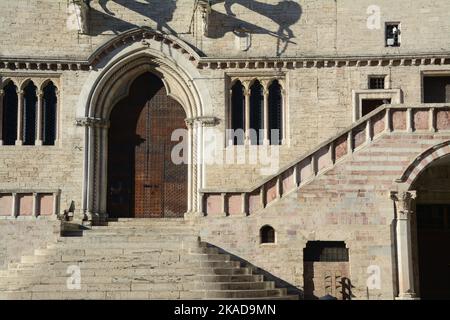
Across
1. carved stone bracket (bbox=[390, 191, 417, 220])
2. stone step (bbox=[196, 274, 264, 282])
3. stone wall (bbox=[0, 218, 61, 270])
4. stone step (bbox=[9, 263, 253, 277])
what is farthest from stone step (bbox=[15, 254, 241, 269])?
carved stone bracket (bbox=[390, 191, 417, 220])

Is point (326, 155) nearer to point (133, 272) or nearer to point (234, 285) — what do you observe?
point (234, 285)

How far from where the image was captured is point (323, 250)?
2161 centimetres

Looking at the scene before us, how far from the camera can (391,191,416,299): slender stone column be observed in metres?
21.1

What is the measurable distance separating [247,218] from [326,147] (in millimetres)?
3006

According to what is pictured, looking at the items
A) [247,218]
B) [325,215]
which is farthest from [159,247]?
[325,215]

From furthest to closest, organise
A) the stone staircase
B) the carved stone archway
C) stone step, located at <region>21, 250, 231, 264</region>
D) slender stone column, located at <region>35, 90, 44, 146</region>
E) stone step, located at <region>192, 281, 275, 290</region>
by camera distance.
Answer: slender stone column, located at <region>35, 90, 44, 146</region>, the carved stone archway, stone step, located at <region>21, 250, 231, 264</region>, stone step, located at <region>192, 281, 275, 290</region>, the stone staircase

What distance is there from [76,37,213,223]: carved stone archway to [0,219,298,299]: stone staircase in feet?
11.4

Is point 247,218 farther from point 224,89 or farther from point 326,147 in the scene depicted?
point 224,89

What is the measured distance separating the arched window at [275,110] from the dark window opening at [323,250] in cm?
527

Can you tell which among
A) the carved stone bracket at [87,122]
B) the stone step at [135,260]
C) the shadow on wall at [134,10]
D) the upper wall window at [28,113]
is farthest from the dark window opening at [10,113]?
the stone step at [135,260]

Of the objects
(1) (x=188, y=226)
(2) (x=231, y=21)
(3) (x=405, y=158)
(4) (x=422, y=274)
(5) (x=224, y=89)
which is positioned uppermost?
(2) (x=231, y=21)

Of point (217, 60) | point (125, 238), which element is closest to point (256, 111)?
point (217, 60)

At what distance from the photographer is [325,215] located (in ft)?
→ 70.5

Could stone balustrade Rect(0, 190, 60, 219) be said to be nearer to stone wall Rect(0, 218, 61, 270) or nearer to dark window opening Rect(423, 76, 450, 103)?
stone wall Rect(0, 218, 61, 270)
